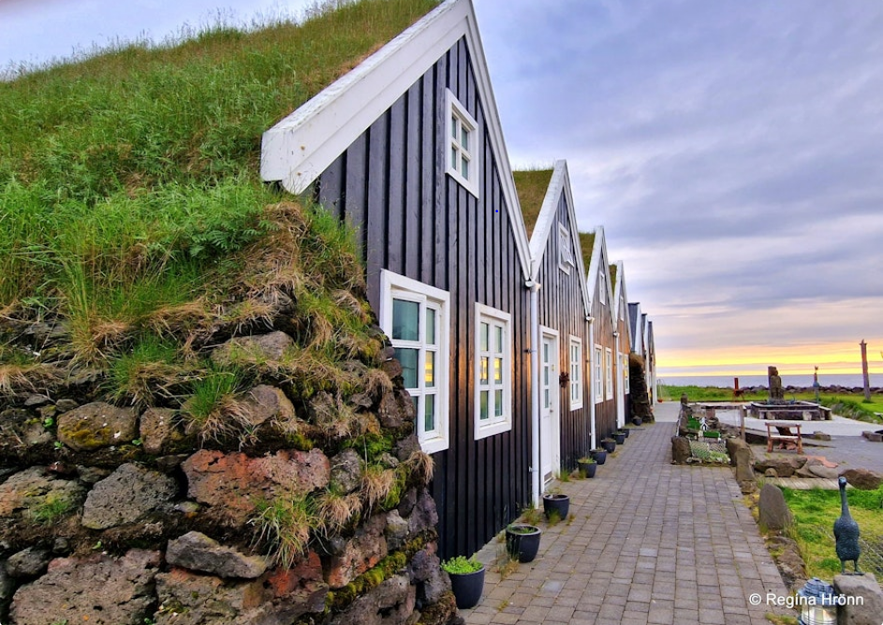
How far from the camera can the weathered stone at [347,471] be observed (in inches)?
97.7

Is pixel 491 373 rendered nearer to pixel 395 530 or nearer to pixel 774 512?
pixel 774 512

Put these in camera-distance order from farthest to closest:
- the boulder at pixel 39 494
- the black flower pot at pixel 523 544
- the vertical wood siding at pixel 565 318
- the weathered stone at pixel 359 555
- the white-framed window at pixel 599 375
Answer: the white-framed window at pixel 599 375
the vertical wood siding at pixel 565 318
the black flower pot at pixel 523 544
the weathered stone at pixel 359 555
the boulder at pixel 39 494

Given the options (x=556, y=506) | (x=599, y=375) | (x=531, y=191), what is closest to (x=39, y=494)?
(x=556, y=506)

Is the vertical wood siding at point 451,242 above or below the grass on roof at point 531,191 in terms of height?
below

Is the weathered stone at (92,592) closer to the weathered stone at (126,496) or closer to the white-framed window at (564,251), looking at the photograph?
the weathered stone at (126,496)

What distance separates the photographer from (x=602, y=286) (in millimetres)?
17484

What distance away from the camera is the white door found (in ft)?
32.5

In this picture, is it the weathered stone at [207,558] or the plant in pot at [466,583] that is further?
the plant in pot at [466,583]

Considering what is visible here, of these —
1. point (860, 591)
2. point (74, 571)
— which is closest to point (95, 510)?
point (74, 571)

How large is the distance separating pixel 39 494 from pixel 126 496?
0.32m

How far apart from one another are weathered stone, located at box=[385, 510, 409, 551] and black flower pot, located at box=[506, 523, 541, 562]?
324 centimetres

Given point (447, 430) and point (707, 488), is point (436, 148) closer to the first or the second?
point (447, 430)

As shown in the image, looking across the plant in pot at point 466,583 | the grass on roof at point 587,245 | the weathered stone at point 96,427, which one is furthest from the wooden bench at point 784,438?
the weathered stone at point 96,427

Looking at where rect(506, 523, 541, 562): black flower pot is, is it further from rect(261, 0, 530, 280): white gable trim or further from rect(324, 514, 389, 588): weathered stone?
rect(261, 0, 530, 280): white gable trim
